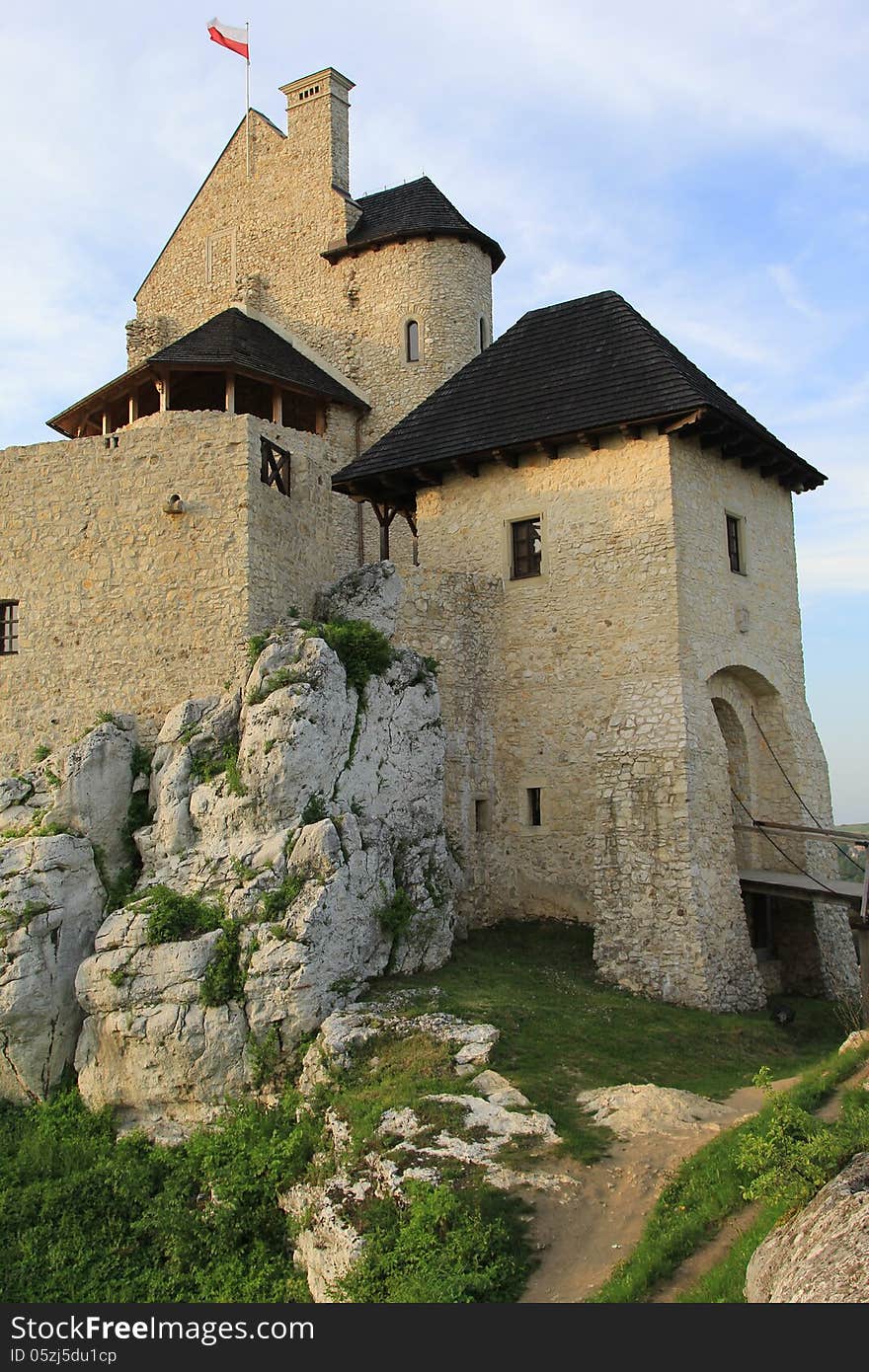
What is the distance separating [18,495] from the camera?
17594 millimetres

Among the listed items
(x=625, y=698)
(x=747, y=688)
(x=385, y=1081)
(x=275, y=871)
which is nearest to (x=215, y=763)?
(x=275, y=871)

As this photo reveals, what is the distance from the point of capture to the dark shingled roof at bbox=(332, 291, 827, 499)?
18.1 metres

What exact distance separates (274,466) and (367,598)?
2.42 metres

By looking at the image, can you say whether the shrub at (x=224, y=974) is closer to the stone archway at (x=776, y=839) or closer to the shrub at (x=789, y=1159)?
the shrub at (x=789, y=1159)

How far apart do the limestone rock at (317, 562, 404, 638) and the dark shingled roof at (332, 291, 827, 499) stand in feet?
9.86

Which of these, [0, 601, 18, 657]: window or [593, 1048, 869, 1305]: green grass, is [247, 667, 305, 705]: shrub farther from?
[593, 1048, 869, 1305]: green grass

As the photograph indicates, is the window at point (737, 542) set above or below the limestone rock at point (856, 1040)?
above

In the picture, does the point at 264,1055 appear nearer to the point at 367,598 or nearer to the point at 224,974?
the point at 224,974

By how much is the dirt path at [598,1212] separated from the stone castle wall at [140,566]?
848cm

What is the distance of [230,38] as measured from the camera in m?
29.3

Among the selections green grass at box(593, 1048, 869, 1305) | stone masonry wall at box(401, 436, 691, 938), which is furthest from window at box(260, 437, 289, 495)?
green grass at box(593, 1048, 869, 1305)

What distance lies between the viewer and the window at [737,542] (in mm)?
19297

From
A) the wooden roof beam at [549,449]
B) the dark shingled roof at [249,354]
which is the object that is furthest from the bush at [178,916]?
the dark shingled roof at [249,354]

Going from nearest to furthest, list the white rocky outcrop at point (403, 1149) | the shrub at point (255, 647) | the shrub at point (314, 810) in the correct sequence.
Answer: the white rocky outcrop at point (403, 1149) < the shrub at point (314, 810) < the shrub at point (255, 647)
